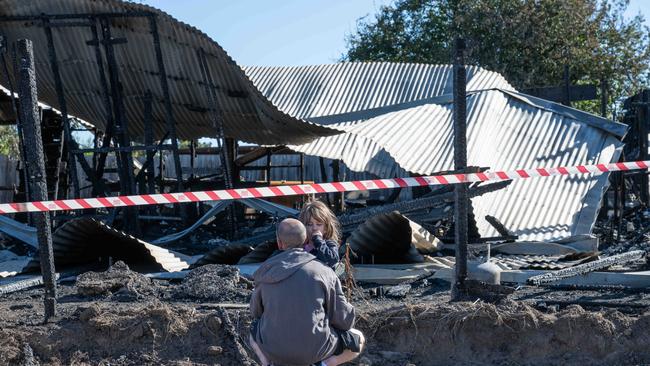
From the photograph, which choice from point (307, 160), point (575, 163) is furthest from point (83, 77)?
point (307, 160)

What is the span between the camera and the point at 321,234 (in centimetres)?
508

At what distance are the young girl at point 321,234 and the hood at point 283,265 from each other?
0.31m

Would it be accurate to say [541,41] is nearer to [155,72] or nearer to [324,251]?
[155,72]

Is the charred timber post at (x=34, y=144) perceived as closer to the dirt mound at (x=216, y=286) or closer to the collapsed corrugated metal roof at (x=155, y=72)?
the dirt mound at (x=216, y=286)

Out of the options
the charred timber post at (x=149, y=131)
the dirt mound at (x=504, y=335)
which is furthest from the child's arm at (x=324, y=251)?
the charred timber post at (x=149, y=131)

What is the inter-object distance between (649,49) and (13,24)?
82.5ft

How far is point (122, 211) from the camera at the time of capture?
14.7 m

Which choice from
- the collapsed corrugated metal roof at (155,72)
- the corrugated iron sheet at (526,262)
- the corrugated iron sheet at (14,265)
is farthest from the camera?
the collapsed corrugated metal roof at (155,72)

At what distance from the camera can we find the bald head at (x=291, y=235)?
4613 mm

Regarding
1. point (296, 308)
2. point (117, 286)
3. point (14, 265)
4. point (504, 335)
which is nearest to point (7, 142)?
point (14, 265)

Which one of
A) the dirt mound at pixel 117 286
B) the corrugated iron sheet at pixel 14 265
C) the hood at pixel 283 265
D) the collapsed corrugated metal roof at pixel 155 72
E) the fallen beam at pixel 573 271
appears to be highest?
the collapsed corrugated metal roof at pixel 155 72

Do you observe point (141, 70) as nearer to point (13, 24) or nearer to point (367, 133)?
point (13, 24)

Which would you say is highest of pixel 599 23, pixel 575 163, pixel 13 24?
pixel 599 23

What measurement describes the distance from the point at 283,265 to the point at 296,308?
8.7 inches
